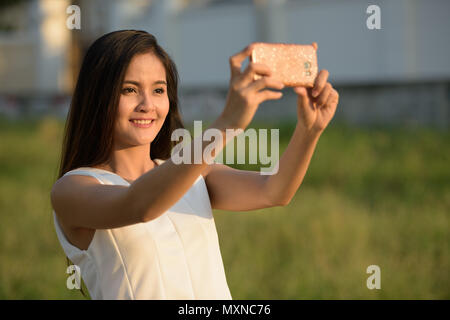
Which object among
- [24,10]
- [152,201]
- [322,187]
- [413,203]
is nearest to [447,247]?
[413,203]

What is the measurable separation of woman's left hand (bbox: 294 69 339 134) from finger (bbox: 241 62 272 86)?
266 mm

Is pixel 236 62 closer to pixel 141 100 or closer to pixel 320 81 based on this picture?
pixel 320 81

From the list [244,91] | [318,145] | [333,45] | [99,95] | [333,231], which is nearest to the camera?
[244,91]

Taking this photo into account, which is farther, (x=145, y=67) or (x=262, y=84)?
(x=145, y=67)

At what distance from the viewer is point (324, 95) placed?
162 cm

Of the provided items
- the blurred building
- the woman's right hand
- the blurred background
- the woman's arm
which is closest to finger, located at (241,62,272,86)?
the woman's right hand

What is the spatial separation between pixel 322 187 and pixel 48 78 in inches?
429

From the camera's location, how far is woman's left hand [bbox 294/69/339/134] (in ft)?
5.29

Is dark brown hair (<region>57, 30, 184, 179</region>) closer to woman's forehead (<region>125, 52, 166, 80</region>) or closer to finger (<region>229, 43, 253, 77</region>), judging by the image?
woman's forehead (<region>125, 52, 166, 80</region>)

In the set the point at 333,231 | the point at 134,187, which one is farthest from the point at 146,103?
the point at 333,231

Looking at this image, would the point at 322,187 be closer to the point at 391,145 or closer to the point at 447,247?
the point at 391,145

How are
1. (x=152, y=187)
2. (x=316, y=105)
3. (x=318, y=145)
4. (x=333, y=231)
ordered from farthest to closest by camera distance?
(x=318, y=145) → (x=333, y=231) → (x=316, y=105) → (x=152, y=187)

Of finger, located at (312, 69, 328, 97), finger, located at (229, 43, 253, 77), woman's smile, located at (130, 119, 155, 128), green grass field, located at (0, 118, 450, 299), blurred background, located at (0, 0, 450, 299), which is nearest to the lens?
finger, located at (229, 43, 253, 77)

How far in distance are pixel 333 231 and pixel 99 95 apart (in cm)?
363
